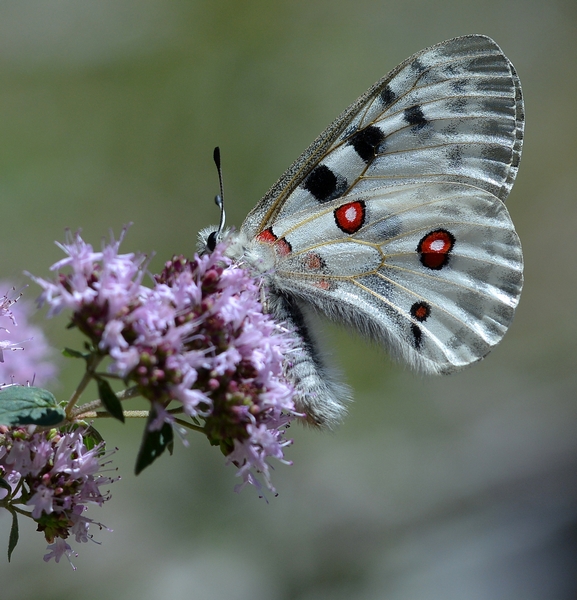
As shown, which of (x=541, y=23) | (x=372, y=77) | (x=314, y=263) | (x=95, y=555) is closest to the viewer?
(x=314, y=263)

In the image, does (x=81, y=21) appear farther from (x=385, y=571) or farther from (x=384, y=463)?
(x=385, y=571)

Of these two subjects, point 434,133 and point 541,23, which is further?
point 541,23

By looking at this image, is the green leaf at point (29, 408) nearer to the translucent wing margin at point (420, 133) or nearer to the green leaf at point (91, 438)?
the green leaf at point (91, 438)

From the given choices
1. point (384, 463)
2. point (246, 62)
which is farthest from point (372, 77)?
point (384, 463)

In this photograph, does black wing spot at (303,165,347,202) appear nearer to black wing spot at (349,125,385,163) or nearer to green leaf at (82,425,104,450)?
black wing spot at (349,125,385,163)

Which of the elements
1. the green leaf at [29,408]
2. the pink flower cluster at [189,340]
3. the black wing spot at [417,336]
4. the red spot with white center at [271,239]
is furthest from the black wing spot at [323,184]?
the green leaf at [29,408]

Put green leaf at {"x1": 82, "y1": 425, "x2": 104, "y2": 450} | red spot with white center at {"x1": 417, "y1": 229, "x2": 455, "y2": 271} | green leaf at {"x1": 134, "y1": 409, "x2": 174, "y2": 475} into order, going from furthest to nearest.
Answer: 1. red spot with white center at {"x1": 417, "y1": 229, "x2": 455, "y2": 271}
2. green leaf at {"x1": 82, "y1": 425, "x2": 104, "y2": 450}
3. green leaf at {"x1": 134, "y1": 409, "x2": 174, "y2": 475}

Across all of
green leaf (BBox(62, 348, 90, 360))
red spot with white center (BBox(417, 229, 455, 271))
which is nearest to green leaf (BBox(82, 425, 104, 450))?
green leaf (BBox(62, 348, 90, 360))
